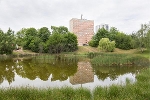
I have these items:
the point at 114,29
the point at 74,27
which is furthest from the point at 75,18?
the point at 114,29

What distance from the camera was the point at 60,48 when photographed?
47.4m

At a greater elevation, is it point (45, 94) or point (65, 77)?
point (45, 94)

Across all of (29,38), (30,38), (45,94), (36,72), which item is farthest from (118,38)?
(45,94)

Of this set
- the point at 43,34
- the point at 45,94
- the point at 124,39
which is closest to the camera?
the point at 45,94

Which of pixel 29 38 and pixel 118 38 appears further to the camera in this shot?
pixel 118 38

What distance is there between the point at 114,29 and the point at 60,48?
2673 cm

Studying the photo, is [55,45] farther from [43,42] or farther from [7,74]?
[7,74]

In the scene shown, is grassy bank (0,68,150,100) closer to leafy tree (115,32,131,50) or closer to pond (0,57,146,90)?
pond (0,57,146,90)

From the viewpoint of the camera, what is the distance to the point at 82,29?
10012cm

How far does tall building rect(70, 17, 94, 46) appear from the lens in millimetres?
97875

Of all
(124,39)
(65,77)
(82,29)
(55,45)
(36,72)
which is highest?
(82,29)

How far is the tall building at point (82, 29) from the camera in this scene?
97875mm

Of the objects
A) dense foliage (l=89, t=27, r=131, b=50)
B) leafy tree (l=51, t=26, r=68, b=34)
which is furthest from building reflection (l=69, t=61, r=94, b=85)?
leafy tree (l=51, t=26, r=68, b=34)

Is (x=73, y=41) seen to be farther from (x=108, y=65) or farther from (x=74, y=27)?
(x=74, y=27)
